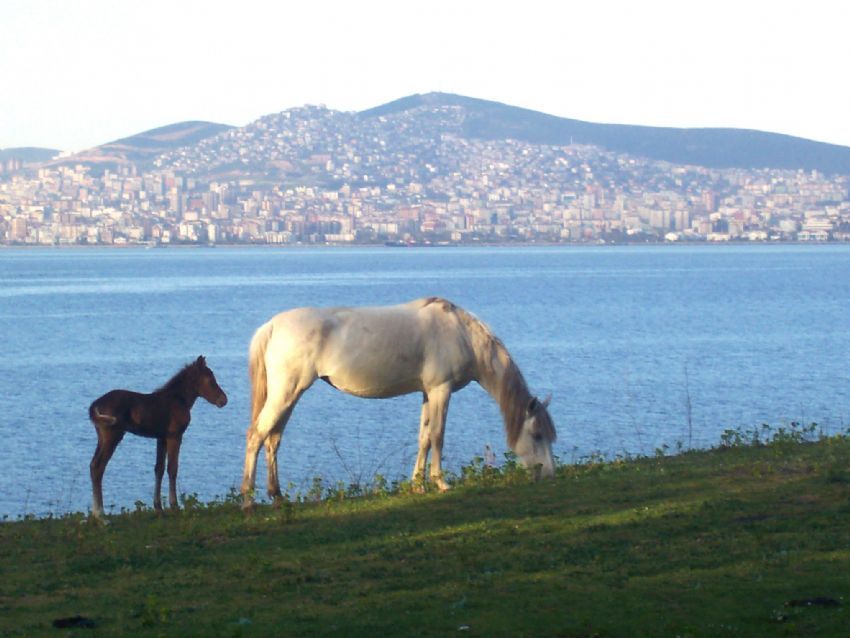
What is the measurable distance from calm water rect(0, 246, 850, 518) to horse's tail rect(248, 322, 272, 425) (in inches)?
244

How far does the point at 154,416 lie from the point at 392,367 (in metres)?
2.13

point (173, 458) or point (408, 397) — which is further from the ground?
point (173, 458)

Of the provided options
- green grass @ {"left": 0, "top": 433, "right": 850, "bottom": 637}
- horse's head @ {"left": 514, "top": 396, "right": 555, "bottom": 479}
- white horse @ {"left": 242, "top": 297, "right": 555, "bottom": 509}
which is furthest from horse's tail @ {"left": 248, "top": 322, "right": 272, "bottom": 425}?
horse's head @ {"left": 514, "top": 396, "right": 555, "bottom": 479}

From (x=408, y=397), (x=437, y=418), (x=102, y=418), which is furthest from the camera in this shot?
(x=408, y=397)

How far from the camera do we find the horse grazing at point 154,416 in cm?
1246

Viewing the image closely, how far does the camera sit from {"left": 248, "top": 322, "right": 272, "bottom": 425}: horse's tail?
1309cm

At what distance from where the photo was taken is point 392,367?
13.3 meters

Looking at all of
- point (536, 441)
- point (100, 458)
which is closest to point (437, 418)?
point (536, 441)

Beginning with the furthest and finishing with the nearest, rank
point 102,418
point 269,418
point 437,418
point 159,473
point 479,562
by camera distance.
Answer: point 437,418
point 269,418
point 159,473
point 102,418
point 479,562

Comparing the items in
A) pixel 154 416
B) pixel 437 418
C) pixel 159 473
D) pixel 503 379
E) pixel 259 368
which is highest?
pixel 259 368

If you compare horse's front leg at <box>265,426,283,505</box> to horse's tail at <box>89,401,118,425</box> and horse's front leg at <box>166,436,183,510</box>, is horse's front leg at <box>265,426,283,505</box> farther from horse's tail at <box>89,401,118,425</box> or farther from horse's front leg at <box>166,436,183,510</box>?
horse's tail at <box>89,401,118,425</box>

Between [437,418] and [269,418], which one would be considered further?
[437,418]

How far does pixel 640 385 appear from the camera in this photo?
40844mm

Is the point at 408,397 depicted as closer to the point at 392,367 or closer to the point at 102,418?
the point at 392,367
